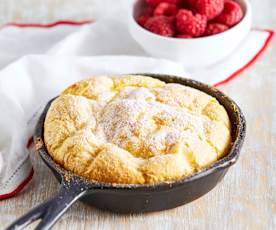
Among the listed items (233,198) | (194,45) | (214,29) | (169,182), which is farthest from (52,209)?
(214,29)

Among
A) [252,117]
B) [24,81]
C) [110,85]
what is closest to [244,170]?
[252,117]

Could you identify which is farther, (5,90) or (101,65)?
(101,65)

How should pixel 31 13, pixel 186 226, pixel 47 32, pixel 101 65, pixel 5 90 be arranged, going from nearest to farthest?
pixel 186 226, pixel 5 90, pixel 101 65, pixel 47 32, pixel 31 13

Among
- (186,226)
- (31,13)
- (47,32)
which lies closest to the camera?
(186,226)

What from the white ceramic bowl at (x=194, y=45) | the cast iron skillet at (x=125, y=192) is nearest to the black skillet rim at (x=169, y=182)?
the cast iron skillet at (x=125, y=192)

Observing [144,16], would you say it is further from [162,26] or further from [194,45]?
[194,45]

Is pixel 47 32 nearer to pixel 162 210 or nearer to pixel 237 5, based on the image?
pixel 237 5
